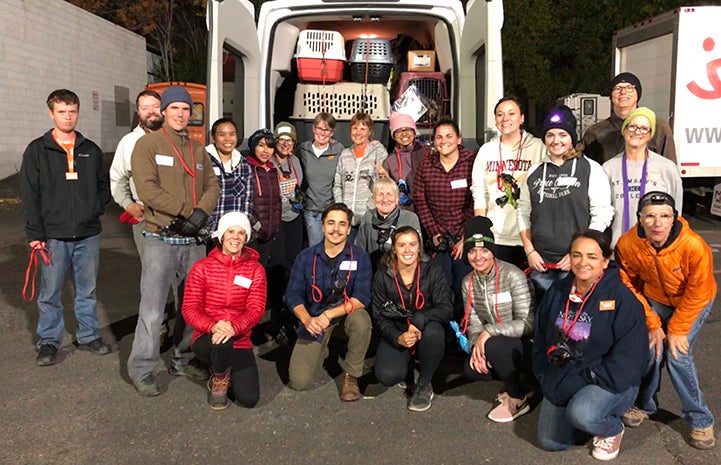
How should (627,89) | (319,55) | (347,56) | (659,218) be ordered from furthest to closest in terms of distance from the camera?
(347,56) → (319,55) → (627,89) → (659,218)

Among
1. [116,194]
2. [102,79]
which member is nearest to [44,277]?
[116,194]

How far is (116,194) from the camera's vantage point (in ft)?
14.4

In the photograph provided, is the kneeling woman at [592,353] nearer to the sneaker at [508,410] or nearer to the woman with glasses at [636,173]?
the sneaker at [508,410]

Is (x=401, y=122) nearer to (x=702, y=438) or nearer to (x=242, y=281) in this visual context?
(x=242, y=281)

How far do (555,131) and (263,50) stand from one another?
281 cm

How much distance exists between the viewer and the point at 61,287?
4.55 metres

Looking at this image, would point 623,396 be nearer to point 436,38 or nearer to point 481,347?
point 481,347

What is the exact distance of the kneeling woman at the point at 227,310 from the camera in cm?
380

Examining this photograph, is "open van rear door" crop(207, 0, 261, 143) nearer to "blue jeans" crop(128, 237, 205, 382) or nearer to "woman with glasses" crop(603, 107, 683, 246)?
"blue jeans" crop(128, 237, 205, 382)

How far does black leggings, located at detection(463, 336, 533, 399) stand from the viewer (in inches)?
142

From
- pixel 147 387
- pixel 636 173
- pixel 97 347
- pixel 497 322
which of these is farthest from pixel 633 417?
pixel 97 347

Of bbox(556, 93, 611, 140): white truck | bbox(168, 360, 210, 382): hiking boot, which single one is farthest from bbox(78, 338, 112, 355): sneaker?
bbox(556, 93, 611, 140): white truck

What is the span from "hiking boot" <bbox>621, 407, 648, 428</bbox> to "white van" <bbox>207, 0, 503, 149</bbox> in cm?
215

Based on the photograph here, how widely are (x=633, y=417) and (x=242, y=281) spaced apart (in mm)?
2299
